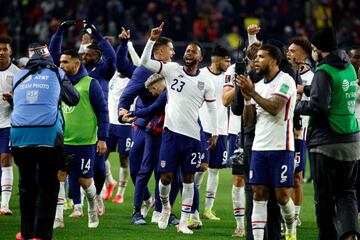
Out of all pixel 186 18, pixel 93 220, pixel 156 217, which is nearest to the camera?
pixel 93 220

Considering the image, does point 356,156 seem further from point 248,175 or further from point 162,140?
point 162,140

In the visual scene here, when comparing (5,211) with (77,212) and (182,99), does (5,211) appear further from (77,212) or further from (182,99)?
(182,99)

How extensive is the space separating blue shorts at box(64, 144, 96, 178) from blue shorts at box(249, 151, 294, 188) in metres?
3.19

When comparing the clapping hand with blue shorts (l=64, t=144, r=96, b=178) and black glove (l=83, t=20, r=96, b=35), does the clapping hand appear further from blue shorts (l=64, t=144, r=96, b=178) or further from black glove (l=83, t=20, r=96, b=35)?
blue shorts (l=64, t=144, r=96, b=178)

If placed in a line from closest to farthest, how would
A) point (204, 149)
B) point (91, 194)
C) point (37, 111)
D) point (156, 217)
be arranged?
point (37, 111)
point (91, 194)
point (204, 149)
point (156, 217)

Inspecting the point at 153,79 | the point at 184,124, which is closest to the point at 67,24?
the point at 153,79

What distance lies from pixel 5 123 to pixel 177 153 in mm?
3179

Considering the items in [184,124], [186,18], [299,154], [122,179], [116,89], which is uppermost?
[186,18]

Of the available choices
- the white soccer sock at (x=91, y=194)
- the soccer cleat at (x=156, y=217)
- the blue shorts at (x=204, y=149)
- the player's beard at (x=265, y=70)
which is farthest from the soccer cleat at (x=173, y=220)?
the player's beard at (x=265, y=70)

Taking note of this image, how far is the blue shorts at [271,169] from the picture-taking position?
11523mm

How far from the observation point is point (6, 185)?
620 inches

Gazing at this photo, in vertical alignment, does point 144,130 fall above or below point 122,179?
above

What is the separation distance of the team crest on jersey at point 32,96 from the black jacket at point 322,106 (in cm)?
302

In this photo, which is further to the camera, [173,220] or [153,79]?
[173,220]
